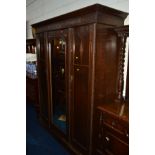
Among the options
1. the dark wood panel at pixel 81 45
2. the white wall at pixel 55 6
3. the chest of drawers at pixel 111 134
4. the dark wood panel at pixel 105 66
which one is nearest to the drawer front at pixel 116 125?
the chest of drawers at pixel 111 134

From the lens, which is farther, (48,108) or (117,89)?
(48,108)

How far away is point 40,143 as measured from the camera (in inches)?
110

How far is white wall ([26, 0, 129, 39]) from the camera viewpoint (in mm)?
2251

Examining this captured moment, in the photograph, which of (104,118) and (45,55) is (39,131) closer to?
(45,55)

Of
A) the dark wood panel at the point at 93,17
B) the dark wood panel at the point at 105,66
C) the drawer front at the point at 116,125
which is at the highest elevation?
the dark wood panel at the point at 93,17

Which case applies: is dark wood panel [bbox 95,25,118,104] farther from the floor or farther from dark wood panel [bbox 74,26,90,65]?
the floor

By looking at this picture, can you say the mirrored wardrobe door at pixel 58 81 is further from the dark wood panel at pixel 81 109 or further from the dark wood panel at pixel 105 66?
the dark wood panel at pixel 105 66

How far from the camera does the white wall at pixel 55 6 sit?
2251 mm

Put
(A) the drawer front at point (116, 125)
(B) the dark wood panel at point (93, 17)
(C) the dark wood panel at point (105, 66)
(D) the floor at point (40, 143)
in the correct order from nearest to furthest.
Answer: (A) the drawer front at point (116, 125)
(B) the dark wood panel at point (93, 17)
(C) the dark wood panel at point (105, 66)
(D) the floor at point (40, 143)

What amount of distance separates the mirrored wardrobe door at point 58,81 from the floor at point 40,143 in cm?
27

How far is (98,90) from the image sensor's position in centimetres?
195
